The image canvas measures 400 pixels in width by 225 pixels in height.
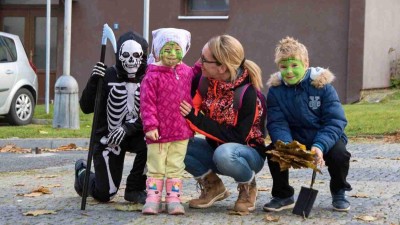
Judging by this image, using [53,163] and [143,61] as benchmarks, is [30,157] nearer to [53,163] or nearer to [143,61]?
[53,163]

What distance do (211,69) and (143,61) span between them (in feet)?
2.42

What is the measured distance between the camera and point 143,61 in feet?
23.4

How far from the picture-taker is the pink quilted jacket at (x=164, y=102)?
6520mm

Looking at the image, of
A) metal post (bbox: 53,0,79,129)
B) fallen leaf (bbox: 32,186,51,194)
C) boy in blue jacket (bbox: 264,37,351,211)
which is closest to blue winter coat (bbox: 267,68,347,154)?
boy in blue jacket (bbox: 264,37,351,211)

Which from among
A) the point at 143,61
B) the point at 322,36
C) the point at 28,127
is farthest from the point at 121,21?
the point at 143,61

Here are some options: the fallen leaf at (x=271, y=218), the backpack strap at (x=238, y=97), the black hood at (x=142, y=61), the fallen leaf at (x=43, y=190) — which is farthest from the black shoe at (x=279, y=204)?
the fallen leaf at (x=43, y=190)

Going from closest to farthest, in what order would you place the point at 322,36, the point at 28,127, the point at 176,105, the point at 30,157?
the point at 176,105 < the point at 30,157 < the point at 28,127 < the point at 322,36

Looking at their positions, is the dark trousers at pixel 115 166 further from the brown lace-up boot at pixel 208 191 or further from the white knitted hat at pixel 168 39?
the white knitted hat at pixel 168 39

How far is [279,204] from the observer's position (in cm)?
682

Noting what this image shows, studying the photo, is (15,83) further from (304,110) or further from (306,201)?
(306,201)

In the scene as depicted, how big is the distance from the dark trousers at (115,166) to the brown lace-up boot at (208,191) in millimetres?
487

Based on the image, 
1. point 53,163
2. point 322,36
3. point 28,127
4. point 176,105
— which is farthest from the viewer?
point 322,36

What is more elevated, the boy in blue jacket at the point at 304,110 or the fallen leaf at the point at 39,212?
the boy in blue jacket at the point at 304,110

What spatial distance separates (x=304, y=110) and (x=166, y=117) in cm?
99
